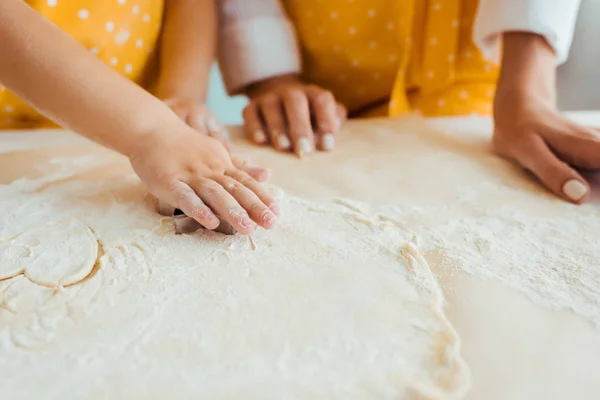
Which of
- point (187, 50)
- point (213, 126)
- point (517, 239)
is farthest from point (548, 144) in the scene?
point (187, 50)

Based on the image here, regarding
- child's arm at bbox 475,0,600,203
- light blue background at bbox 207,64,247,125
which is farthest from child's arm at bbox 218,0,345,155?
light blue background at bbox 207,64,247,125

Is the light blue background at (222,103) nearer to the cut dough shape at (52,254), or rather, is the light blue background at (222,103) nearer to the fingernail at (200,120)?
the fingernail at (200,120)

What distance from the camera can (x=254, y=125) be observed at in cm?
75

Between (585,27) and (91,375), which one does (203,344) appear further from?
(585,27)

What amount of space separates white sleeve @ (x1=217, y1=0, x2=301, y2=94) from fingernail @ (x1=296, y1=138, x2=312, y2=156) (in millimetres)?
234

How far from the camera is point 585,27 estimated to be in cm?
99

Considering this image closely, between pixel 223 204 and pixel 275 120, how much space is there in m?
0.29

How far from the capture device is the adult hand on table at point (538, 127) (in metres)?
0.60

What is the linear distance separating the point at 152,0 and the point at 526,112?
1.79 feet

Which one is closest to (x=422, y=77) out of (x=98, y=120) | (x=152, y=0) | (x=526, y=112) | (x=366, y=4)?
(x=366, y=4)

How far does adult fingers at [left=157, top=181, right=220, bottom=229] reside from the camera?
462 millimetres

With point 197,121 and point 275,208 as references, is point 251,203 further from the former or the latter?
point 197,121

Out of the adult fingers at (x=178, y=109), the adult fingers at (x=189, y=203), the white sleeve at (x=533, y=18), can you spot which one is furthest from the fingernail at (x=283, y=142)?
the white sleeve at (x=533, y=18)

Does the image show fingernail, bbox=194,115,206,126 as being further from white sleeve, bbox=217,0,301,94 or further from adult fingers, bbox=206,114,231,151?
white sleeve, bbox=217,0,301,94
